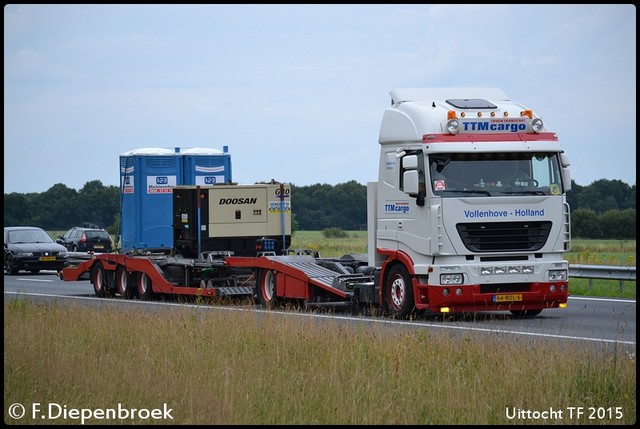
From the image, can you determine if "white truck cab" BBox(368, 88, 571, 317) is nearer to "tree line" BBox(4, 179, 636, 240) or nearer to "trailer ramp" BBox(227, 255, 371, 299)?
"trailer ramp" BBox(227, 255, 371, 299)

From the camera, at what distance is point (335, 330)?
15.4m

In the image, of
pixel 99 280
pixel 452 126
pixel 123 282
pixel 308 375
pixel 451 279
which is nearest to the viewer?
pixel 308 375

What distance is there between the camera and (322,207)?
3580 inches

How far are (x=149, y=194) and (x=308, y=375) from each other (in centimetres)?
1626

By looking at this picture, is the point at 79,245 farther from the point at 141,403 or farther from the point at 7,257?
the point at 141,403

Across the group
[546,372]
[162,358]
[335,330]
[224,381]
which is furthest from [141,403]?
[335,330]

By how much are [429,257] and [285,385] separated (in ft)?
26.0

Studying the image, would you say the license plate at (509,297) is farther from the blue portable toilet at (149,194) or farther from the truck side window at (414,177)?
the blue portable toilet at (149,194)

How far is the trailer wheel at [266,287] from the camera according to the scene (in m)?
22.9

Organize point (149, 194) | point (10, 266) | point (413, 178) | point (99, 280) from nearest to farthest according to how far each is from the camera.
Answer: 1. point (413, 178)
2. point (149, 194)
3. point (99, 280)
4. point (10, 266)

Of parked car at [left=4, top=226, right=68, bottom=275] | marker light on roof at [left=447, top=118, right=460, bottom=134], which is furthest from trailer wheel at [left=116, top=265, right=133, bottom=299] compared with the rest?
parked car at [left=4, top=226, right=68, bottom=275]

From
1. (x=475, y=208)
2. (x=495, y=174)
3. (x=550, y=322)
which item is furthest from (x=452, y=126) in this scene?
(x=550, y=322)

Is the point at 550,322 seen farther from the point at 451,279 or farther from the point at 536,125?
the point at 536,125

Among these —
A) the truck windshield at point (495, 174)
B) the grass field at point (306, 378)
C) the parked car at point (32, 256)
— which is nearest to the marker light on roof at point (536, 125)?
the truck windshield at point (495, 174)
